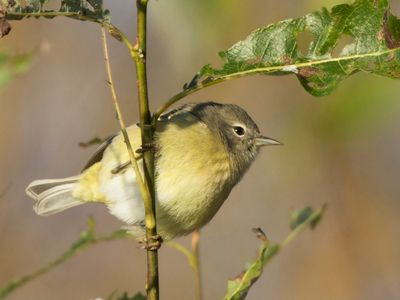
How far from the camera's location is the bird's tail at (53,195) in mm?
4145

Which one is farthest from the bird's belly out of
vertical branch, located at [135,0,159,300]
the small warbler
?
vertical branch, located at [135,0,159,300]

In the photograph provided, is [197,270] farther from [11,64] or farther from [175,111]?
[175,111]

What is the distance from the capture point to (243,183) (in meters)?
6.25

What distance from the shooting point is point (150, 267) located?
2023 millimetres

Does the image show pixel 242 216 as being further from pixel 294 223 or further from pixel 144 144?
pixel 144 144

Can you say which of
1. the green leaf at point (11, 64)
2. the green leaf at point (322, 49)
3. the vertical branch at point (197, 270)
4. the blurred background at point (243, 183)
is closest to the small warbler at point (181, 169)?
the vertical branch at point (197, 270)

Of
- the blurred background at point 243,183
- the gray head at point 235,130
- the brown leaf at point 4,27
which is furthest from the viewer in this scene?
the blurred background at point 243,183

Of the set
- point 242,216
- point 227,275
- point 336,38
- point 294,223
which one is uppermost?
point 336,38

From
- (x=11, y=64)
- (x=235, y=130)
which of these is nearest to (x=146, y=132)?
(x=11, y=64)

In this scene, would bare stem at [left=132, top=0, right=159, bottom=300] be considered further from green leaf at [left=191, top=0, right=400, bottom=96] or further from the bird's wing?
the bird's wing

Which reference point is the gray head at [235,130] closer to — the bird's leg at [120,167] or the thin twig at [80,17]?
the bird's leg at [120,167]

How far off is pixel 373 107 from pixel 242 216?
2037 millimetres

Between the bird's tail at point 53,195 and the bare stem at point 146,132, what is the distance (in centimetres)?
214

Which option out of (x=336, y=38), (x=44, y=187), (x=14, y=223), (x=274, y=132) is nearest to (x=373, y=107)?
(x=274, y=132)
